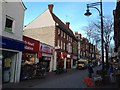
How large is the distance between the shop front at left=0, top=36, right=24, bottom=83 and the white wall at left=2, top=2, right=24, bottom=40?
0.55m

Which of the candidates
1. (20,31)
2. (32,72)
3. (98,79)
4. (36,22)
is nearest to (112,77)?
(98,79)

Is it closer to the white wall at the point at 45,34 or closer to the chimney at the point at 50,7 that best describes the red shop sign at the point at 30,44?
the white wall at the point at 45,34

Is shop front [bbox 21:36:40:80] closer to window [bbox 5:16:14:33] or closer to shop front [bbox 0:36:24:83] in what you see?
shop front [bbox 0:36:24:83]

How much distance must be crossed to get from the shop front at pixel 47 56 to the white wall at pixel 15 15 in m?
9.78

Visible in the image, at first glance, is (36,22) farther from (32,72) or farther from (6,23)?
(6,23)

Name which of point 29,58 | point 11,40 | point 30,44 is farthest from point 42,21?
point 11,40

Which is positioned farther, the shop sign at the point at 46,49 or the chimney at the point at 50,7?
the chimney at the point at 50,7

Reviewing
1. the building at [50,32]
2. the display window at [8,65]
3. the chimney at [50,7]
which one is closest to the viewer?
the display window at [8,65]

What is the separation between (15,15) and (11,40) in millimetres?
2514

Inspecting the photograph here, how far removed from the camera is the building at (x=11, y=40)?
1655 centimetres

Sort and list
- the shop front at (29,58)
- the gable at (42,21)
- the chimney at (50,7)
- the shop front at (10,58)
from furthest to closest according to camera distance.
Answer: the chimney at (50,7) < the gable at (42,21) < the shop front at (29,58) < the shop front at (10,58)

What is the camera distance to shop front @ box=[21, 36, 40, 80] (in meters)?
20.1

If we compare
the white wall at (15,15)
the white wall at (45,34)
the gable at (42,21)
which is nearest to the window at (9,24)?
the white wall at (15,15)

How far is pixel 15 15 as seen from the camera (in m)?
18.2
